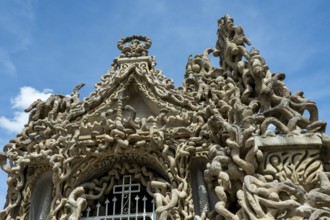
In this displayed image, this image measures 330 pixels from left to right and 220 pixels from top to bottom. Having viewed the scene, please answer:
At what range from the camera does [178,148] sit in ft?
19.2

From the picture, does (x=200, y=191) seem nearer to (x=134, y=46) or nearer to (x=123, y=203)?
(x=123, y=203)

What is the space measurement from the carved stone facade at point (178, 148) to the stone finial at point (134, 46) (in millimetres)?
264

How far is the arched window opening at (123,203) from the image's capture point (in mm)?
5793

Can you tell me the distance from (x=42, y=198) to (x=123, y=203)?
1532mm

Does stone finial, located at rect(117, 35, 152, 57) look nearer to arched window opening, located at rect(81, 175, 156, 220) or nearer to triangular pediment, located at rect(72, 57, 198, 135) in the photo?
triangular pediment, located at rect(72, 57, 198, 135)

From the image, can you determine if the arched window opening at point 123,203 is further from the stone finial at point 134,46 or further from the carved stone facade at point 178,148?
the stone finial at point 134,46

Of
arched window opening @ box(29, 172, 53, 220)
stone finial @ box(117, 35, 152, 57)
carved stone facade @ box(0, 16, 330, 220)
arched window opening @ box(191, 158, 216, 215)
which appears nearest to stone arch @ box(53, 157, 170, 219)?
carved stone facade @ box(0, 16, 330, 220)

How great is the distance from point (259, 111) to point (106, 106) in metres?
3.09

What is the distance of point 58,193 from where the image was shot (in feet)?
18.7

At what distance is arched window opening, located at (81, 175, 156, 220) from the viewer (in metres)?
5.79

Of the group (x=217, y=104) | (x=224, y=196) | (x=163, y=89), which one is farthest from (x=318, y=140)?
(x=163, y=89)

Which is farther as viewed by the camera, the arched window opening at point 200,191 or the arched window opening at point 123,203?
the arched window opening at point 123,203

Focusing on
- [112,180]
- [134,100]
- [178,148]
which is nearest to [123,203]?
[112,180]

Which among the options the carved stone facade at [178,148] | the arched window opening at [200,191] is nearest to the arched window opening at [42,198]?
the carved stone facade at [178,148]
